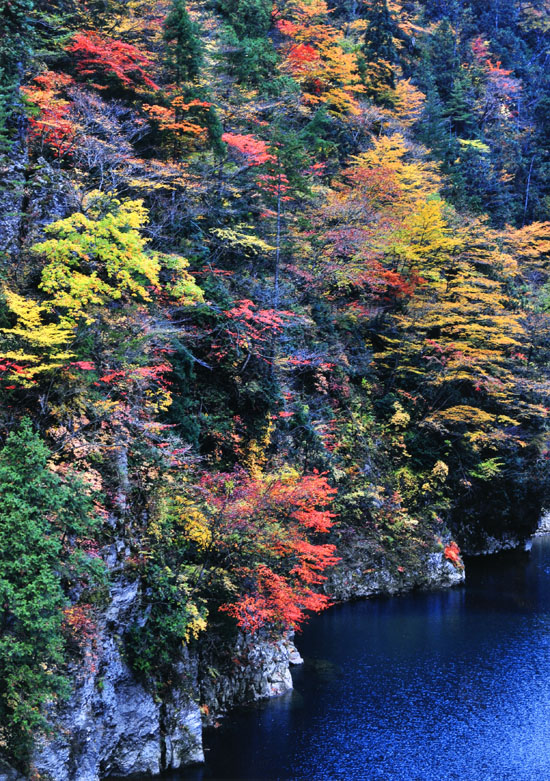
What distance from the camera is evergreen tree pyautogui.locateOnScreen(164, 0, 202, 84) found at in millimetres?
22984

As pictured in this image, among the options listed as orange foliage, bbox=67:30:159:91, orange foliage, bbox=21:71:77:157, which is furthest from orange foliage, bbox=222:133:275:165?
orange foliage, bbox=21:71:77:157

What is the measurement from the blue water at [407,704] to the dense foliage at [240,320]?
2.37 meters

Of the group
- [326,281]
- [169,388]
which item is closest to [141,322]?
[169,388]

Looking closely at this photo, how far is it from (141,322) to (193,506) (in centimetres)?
518

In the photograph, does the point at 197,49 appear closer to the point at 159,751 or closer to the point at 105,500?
the point at 105,500

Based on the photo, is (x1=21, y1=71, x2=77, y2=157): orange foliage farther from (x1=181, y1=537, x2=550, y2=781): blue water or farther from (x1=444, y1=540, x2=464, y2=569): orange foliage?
(x1=444, y1=540, x2=464, y2=569): orange foliage

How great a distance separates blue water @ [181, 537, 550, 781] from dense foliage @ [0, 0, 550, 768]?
7.77 feet

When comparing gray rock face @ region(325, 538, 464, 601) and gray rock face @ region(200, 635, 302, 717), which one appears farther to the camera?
gray rock face @ region(325, 538, 464, 601)

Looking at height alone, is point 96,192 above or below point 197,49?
below

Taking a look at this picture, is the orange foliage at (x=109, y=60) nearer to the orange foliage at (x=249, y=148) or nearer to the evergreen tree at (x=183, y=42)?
the evergreen tree at (x=183, y=42)

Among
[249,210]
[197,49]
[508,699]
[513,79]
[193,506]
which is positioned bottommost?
[508,699]

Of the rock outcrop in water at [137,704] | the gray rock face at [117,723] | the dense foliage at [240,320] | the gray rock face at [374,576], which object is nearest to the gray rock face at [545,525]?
the dense foliage at [240,320]

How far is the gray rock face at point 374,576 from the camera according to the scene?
26984 mm

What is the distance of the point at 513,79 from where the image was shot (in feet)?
180
